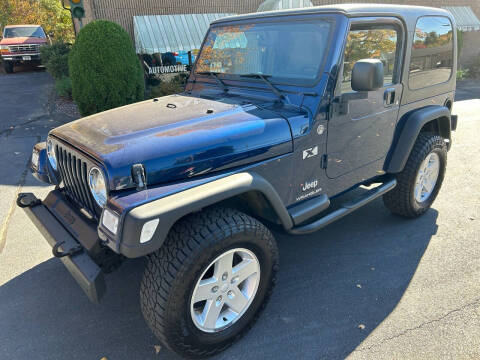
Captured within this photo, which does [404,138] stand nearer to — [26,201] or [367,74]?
[367,74]

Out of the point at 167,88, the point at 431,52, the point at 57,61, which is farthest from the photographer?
the point at 57,61

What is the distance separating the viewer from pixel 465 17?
1427 cm

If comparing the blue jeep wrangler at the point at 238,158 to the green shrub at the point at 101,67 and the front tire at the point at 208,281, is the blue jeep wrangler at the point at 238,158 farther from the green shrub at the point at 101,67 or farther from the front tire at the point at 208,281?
the green shrub at the point at 101,67

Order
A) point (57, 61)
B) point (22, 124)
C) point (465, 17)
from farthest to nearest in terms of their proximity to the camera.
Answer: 1. point (465, 17)
2. point (57, 61)
3. point (22, 124)

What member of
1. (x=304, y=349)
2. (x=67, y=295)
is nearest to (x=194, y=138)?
(x=304, y=349)

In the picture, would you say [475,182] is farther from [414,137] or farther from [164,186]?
[164,186]

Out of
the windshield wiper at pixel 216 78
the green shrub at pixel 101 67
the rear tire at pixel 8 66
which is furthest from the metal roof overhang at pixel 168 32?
the rear tire at pixel 8 66

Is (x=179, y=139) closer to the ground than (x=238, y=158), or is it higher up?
higher up

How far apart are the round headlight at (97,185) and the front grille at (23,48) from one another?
706 inches

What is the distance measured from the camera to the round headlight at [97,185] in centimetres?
214

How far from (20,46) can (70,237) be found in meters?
18.1

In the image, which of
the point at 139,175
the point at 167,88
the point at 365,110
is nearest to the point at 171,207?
the point at 139,175

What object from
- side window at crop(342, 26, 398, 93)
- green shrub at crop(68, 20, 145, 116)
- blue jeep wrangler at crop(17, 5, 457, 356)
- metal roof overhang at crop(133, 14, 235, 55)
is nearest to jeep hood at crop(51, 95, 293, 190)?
blue jeep wrangler at crop(17, 5, 457, 356)

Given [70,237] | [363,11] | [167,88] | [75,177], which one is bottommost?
[167,88]
